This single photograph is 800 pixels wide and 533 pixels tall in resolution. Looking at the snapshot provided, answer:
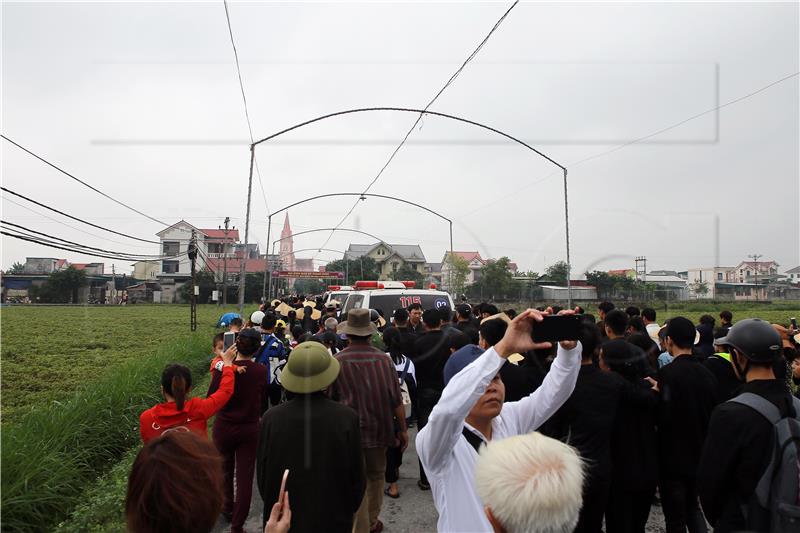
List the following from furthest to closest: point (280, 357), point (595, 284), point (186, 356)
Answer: point (595, 284) < point (186, 356) < point (280, 357)

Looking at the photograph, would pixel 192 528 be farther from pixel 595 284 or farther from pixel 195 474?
pixel 595 284

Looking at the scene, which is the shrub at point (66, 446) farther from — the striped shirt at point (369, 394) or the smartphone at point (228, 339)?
the striped shirt at point (369, 394)

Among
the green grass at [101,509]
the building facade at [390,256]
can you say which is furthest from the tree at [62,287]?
the green grass at [101,509]

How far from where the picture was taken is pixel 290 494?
300 centimetres

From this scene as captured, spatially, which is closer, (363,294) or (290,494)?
(290,494)

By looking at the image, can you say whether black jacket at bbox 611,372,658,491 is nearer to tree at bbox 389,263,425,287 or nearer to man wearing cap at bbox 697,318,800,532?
man wearing cap at bbox 697,318,800,532

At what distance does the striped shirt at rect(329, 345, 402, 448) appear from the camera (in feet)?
14.5

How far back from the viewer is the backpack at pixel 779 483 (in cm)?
243

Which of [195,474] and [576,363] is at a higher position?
[576,363]

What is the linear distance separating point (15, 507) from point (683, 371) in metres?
5.65

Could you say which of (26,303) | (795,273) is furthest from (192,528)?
(795,273)

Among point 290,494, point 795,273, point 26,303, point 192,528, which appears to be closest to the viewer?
point 192,528

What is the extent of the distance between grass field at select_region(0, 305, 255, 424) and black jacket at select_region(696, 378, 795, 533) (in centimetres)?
1033

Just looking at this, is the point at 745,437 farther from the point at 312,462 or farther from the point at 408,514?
the point at 408,514
